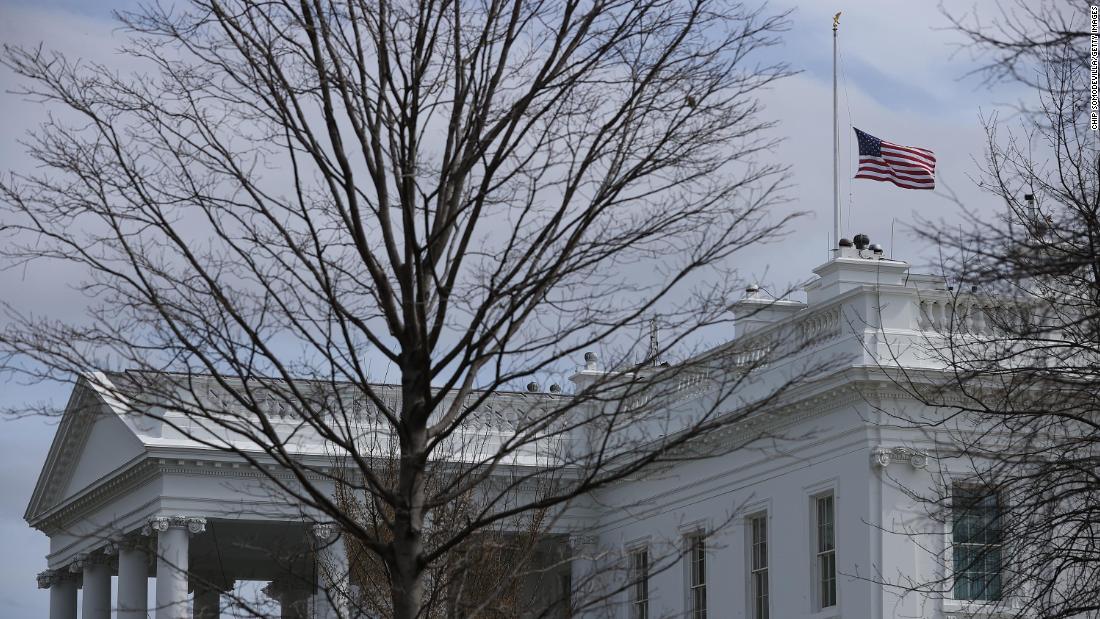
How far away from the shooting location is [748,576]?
111ft

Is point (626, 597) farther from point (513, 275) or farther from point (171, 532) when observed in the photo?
point (513, 275)

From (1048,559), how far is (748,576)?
62.1 ft

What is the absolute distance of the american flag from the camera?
32562mm

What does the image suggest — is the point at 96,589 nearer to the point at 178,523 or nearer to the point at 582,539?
the point at 178,523

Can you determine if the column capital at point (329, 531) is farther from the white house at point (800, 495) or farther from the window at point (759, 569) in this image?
the window at point (759, 569)

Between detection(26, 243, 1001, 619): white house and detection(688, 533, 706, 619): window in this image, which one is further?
detection(688, 533, 706, 619): window

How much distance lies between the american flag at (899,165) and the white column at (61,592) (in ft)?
90.3

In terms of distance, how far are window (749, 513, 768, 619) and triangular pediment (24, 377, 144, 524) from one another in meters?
15.1

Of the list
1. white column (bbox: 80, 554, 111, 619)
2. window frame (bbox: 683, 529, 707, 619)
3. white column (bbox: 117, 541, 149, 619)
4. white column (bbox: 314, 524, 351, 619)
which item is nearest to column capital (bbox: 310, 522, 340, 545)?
white column (bbox: 314, 524, 351, 619)

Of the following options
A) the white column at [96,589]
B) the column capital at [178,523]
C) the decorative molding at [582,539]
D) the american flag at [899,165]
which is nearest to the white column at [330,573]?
the decorative molding at [582,539]

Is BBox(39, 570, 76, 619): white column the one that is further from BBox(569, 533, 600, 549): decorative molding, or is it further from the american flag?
BBox(569, 533, 600, 549): decorative molding

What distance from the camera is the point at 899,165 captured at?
107 feet

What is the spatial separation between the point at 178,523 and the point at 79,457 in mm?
8517

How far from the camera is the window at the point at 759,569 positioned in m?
33.6
